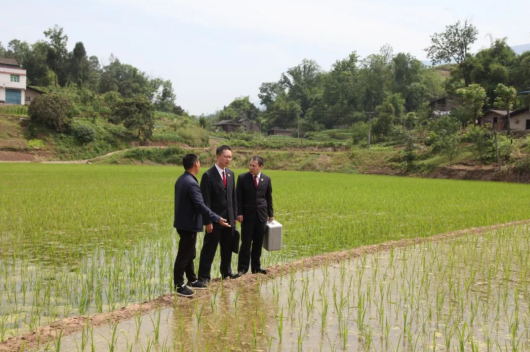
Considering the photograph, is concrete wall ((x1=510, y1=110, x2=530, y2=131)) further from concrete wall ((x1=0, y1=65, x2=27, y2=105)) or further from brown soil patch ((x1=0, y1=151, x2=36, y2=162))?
concrete wall ((x1=0, y1=65, x2=27, y2=105))

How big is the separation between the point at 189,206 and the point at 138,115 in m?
44.7

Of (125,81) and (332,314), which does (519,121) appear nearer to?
(332,314)

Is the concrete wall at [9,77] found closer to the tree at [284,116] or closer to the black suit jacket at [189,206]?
the tree at [284,116]

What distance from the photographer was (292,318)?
4.01m

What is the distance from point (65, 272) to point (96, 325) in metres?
2.02

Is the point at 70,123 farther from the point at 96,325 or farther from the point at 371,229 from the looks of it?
the point at 96,325

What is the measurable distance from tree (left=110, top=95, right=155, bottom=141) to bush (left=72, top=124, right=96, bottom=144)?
4.59 metres

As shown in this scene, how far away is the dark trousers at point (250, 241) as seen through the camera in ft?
17.6

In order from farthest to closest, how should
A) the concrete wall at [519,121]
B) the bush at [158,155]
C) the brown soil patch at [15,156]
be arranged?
the bush at [158,155] → the brown soil patch at [15,156] → the concrete wall at [519,121]

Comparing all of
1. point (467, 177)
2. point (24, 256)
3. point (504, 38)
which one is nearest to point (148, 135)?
point (467, 177)

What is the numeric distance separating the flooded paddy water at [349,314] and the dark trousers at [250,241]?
29 centimetres

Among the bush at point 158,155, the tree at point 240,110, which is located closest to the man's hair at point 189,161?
the bush at point 158,155

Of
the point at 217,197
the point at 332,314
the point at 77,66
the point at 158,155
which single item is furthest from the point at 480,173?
the point at 77,66

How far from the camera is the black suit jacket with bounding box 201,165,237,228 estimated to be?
16.0 feet
